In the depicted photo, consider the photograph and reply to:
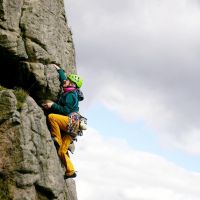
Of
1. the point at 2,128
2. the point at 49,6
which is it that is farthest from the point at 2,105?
the point at 49,6

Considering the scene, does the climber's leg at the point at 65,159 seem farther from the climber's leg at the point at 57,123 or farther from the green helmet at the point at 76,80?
the green helmet at the point at 76,80

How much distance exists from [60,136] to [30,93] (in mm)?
2802

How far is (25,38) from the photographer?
24234mm

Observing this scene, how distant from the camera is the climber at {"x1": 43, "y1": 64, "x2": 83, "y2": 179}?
78.2 ft

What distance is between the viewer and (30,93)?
24.7m

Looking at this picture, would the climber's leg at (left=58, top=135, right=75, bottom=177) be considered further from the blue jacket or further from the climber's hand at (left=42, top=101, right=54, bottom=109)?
the climber's hand at (left=42, top=101, right=54, bottom=109)

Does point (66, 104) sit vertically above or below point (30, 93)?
below

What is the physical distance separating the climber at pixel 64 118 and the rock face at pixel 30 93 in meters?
0.59

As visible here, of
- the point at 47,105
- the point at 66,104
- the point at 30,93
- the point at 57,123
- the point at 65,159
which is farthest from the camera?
the point at 30,93

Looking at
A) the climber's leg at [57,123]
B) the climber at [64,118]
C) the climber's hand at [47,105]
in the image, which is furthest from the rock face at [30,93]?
the climber's leg at [57,123]

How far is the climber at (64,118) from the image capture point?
23828 millimetres

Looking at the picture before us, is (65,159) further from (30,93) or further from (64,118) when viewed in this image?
(30,93)

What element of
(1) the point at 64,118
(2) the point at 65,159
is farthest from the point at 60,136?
(2) the point at 65,159

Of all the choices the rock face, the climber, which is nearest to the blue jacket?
the climber
